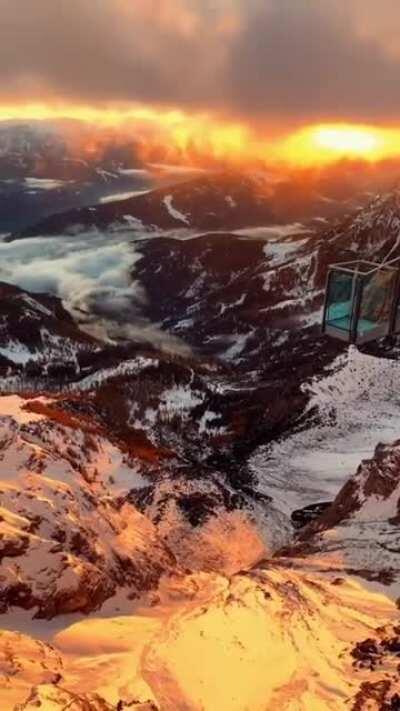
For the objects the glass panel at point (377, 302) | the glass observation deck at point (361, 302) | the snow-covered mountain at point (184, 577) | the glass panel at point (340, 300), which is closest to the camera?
the glass observation deck at point (361, 302)

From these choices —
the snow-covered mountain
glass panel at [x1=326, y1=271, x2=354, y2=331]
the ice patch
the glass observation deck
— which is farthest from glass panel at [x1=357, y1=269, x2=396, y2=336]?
the ice patch

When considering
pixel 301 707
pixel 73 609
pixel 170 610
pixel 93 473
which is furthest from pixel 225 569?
pixel 301 707

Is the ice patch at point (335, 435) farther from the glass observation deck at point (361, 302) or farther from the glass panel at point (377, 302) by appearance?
the glass panel at point (377, 302)

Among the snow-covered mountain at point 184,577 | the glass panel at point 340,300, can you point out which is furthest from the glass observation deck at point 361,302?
the snow-covered mountain at point 184,577

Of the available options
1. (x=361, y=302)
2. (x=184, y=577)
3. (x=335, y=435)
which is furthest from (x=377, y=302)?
(x=335, y=435)

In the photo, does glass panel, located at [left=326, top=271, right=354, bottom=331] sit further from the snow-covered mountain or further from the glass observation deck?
the snow-covered mountain

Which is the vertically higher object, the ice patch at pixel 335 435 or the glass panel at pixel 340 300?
the glass panel at pixel 340 300

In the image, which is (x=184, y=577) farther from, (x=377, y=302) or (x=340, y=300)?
(x=377, y=302)
